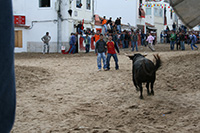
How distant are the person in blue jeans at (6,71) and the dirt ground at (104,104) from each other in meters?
3.88

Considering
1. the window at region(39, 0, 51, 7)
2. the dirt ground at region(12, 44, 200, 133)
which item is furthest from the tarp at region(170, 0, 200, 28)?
the window at region(39, 0, 51, 7)

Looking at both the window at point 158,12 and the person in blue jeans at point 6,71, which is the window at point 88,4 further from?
the person in blue jeans at point 6,71

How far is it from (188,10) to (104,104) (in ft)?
9.91

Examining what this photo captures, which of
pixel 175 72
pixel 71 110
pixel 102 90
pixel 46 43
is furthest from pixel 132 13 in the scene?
pixel 71 110

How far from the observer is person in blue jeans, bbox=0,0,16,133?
0.74 m

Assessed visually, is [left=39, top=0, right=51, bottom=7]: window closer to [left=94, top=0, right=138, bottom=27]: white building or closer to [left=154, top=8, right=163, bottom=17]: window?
[left=94, top=0, right=138, bottom=27]: white building

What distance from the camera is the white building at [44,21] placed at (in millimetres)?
24469

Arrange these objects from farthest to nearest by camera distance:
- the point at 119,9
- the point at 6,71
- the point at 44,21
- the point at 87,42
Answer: the point at 119,9, the point at 44,21, the point at 87,42, the point at 6,71

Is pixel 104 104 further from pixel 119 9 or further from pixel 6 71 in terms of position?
pixel 119 9

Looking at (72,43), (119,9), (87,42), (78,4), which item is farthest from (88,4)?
(119,9)

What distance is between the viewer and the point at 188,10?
4.59 metres

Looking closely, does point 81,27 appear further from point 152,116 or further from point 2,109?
point 2,109

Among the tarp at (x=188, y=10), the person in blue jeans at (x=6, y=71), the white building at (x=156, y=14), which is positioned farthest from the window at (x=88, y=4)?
the person in blue jeans at (x=6, y=71)

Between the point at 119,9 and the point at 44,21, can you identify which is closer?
the point at 44,21
